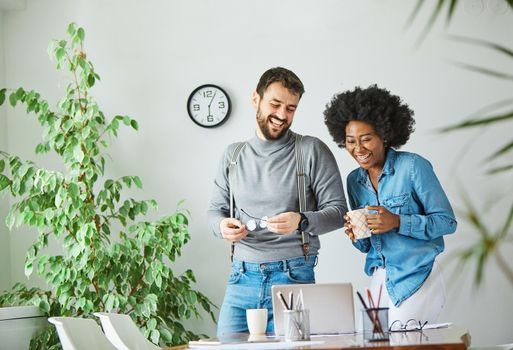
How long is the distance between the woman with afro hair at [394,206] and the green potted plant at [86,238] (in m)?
1.65

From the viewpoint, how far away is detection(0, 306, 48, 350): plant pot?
4.62 metres

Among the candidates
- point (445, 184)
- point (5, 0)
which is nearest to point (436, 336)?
point (445, 184)

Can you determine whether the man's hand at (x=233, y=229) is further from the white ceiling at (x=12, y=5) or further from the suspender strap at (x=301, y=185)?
the white ceiling at (x=12, y=5)

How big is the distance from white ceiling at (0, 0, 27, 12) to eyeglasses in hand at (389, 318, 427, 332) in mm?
3724

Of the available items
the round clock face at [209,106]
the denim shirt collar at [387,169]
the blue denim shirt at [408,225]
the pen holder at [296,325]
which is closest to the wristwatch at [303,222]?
the blue denim shirt at [408,225]

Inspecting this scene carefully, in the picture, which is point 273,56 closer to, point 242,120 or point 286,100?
point 242,120

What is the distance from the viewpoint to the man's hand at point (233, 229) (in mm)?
3363

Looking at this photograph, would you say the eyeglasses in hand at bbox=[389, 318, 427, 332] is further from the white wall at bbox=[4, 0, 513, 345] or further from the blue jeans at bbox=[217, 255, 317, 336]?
the white wall at bbox=[4, 0, 513, 345]

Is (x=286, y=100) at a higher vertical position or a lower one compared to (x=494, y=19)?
lower

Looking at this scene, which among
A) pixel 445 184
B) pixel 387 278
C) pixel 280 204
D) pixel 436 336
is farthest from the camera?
pixel 445 184

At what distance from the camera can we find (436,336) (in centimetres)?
234

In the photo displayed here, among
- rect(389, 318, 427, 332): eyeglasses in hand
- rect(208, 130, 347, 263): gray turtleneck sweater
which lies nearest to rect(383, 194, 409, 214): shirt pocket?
rect(208, 130, 347, 263): gray turtleneck sweater

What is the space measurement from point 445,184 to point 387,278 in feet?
6.99

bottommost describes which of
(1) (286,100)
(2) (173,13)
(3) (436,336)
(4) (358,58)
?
(3) (436,336)
